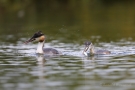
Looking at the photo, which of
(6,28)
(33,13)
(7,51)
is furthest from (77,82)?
(33,13)

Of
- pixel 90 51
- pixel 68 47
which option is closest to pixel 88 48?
pixel 90 51

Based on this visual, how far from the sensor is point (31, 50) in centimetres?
2298

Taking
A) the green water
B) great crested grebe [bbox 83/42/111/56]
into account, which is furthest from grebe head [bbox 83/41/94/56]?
the green water

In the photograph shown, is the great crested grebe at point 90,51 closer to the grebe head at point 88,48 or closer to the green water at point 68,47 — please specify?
the grebe head at point 88,48

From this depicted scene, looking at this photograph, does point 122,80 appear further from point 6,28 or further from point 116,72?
point 6,28

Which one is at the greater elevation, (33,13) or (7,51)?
(33,13)

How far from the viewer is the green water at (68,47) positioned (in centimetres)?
→ 1488

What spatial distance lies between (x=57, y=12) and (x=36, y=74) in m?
28.9

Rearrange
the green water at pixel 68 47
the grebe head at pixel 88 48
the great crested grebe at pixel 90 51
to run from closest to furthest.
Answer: the green water at pixel 68 47, the great crested grebe at pixel 90 51, the grebe head at pixel 88 48

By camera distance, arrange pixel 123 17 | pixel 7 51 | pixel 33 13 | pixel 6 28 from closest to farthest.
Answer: pixel 7 51
pixel 6 28
pixel 123 17
pixel 33 13

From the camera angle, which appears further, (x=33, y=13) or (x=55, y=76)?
(x=33, y=13)

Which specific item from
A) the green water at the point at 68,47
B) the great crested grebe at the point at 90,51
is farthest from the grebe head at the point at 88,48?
the green water at the point at 68,47

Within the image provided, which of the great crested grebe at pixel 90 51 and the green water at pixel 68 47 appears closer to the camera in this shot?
the green water at pixel 68 47

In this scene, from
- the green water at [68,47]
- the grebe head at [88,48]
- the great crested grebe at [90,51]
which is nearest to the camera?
the green water at [68,47]
